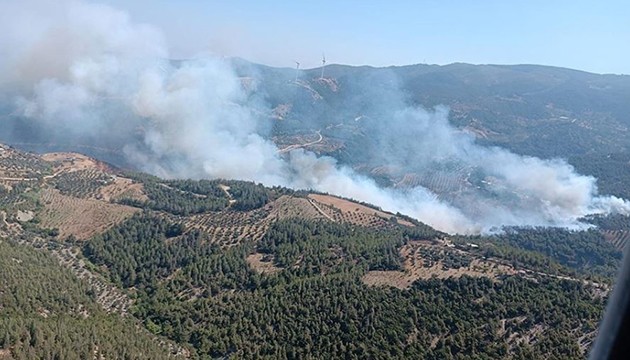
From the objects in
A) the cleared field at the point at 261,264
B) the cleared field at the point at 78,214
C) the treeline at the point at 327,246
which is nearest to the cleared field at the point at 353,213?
the treeline at the point at 327,246

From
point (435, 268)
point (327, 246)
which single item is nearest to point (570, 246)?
point (435, 268)

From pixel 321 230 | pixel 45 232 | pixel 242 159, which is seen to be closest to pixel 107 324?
pixel 45 232

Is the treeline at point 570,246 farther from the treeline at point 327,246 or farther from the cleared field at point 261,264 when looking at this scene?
the cleared field at point 261,264

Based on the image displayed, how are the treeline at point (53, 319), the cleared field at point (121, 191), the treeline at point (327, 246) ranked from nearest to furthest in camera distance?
1. the treeline at point (53, 319)
2. the treeline at point (327, 246)
3. the cleared field at point (121, 191)

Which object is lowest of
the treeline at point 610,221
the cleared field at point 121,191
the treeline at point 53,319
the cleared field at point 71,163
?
the treeline at point 610,221

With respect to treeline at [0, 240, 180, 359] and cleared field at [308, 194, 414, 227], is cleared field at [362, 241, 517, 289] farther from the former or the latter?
treeline at [0, 240, 180, 359]

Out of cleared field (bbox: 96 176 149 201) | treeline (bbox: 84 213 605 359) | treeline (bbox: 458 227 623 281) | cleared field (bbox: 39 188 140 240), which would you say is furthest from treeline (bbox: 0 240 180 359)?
treeline (bbox: 458 227 623 281)

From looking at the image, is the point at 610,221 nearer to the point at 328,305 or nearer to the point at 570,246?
the point at 570,246
